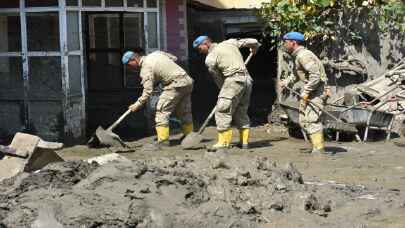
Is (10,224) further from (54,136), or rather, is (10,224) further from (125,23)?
(125,23)

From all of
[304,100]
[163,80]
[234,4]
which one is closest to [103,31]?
[163,80]

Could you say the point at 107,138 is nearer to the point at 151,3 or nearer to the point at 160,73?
the point at 160,73

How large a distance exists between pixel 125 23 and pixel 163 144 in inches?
129

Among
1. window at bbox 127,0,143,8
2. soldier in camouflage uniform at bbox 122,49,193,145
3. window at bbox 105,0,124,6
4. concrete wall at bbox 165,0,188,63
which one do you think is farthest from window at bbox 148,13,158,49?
soldier in camouflage uniform at bbox 122,49,193,145

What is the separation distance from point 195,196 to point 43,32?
21.3ft

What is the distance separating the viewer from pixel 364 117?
11.6 meters

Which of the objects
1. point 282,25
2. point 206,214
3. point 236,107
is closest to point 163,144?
point 236,107

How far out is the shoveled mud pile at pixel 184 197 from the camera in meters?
6.42

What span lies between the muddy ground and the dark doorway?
596cm

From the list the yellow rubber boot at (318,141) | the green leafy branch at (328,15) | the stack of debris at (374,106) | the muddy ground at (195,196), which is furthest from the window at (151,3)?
the muddy ground at (195,196)

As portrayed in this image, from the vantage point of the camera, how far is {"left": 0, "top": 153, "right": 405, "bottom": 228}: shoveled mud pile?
642 centimetres

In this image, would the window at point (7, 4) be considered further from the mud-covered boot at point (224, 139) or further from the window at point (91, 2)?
the mud-covered boot at point (224, 139)

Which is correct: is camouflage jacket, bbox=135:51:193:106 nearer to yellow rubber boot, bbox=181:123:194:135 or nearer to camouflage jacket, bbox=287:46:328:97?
yellow rubber boot, bbox=181:123:194:135

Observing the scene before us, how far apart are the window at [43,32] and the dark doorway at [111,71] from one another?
1.51 m
